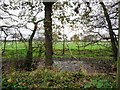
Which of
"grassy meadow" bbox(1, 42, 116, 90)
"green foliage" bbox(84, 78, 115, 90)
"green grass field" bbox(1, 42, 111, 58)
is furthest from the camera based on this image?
"green grass field" bbox(1, 42, 111, 58)

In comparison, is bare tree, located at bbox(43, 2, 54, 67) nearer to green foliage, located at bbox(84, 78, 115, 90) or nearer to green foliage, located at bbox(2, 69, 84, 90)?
green foliage, located at bbox(2, 69, 84, 90)

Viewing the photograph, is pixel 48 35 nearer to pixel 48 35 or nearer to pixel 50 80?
pixel 48 35

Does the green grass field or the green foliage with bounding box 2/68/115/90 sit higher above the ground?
the green grass field

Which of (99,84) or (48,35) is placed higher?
(48,35)

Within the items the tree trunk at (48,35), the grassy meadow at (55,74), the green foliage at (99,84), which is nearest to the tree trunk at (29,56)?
the grassy meadow at (55,74)

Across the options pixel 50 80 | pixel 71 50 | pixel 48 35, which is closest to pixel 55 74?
pixel 50 80

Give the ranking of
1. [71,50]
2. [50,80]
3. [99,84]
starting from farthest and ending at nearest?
[71,50] < [50,80] < [99,84]

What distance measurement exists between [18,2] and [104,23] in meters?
1.31

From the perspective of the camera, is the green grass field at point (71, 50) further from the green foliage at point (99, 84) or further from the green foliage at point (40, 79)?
the green foliage at point (99, 84)

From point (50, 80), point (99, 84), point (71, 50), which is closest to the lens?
point (99, 84)

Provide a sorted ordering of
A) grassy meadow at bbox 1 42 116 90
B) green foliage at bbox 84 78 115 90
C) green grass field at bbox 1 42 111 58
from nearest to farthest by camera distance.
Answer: green foliage at bbox 84 78 115 90
grassy meadow at bbox 1 42 116 90
green grass field at bbox 1 42 111 58

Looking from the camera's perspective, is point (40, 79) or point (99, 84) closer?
point (99, 84)

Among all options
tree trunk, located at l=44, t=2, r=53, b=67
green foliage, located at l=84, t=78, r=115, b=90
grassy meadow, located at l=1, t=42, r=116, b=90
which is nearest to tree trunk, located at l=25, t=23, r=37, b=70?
grassy meadow, located at l=1, t=42, r=116, b=90

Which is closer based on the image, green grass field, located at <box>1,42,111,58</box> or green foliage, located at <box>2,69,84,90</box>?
green foliage, located at <box>2,69,84,90</box>
